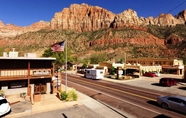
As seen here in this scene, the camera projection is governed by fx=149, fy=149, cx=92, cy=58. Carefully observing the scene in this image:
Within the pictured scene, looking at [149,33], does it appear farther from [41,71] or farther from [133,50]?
[41,71]

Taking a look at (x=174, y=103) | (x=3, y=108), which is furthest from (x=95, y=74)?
(x=3, y=108)

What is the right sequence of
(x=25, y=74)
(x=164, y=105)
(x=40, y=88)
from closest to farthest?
(x=164, y=105) → (x=25, y=74) → (x=40, y=88)

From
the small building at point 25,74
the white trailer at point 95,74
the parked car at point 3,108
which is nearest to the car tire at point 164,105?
the small building at point 25,74

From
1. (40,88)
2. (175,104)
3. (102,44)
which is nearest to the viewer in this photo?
(175,104)

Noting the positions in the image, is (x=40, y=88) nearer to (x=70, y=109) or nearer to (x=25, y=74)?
(x=25, y=74)

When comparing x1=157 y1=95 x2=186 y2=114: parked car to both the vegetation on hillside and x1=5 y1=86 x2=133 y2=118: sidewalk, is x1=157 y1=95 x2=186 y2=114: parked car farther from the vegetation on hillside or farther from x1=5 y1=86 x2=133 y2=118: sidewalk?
the vegetation on hillside

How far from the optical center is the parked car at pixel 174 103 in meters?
15.1

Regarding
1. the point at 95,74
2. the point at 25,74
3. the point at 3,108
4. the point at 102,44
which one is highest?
the point at 102,44

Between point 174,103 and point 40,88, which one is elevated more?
point 40,88

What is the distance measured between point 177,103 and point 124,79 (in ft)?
82.3

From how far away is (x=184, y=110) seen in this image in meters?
14.9

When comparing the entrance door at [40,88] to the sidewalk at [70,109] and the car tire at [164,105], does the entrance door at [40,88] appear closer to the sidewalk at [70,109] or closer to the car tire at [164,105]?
the sidewalk at [70,109]

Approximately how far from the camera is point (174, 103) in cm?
1576

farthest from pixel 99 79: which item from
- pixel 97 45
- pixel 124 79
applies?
pixel 97 45
